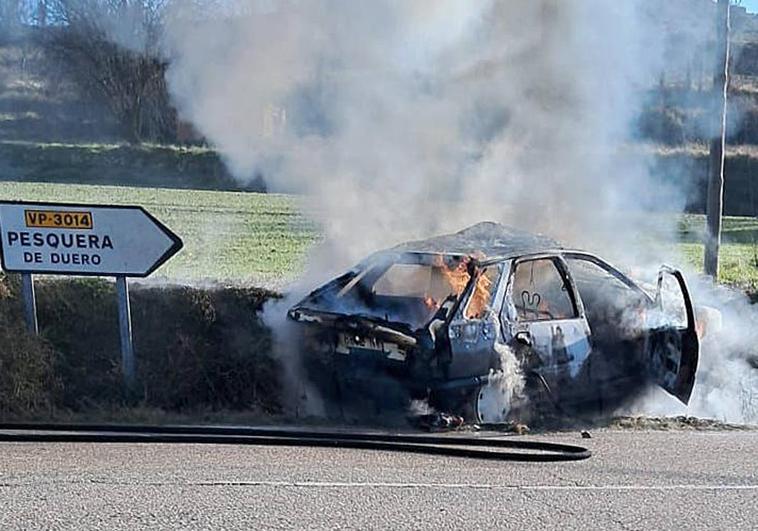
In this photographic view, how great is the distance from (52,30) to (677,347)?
24.3ft

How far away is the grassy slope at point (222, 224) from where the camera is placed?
42.1 feet

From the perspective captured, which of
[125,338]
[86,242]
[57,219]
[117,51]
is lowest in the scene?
[125,338]

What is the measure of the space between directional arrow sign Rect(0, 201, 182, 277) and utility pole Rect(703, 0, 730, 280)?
746 centimetres

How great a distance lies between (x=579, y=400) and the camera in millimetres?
8281

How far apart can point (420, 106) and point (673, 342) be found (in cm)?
433

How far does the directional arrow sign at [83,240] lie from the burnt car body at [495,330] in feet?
4.49

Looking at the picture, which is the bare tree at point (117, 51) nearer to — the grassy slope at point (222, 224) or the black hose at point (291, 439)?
the grassy slope at point (222, 224)

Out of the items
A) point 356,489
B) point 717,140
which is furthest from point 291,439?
point 717,140

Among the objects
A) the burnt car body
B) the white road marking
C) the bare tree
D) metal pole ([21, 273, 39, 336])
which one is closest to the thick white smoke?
the bare tree

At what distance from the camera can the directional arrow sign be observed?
26.9 feet

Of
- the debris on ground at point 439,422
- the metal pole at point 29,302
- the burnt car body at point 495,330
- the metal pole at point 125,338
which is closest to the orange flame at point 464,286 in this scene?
the burnt car body at point 495,330

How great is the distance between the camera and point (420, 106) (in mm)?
11172

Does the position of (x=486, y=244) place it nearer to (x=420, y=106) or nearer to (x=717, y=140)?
(x=420, y=106)

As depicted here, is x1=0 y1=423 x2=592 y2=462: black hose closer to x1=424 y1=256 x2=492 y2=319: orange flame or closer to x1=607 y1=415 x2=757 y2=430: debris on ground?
x1=424 y1=256 x2=492 y2=319: orange flame
